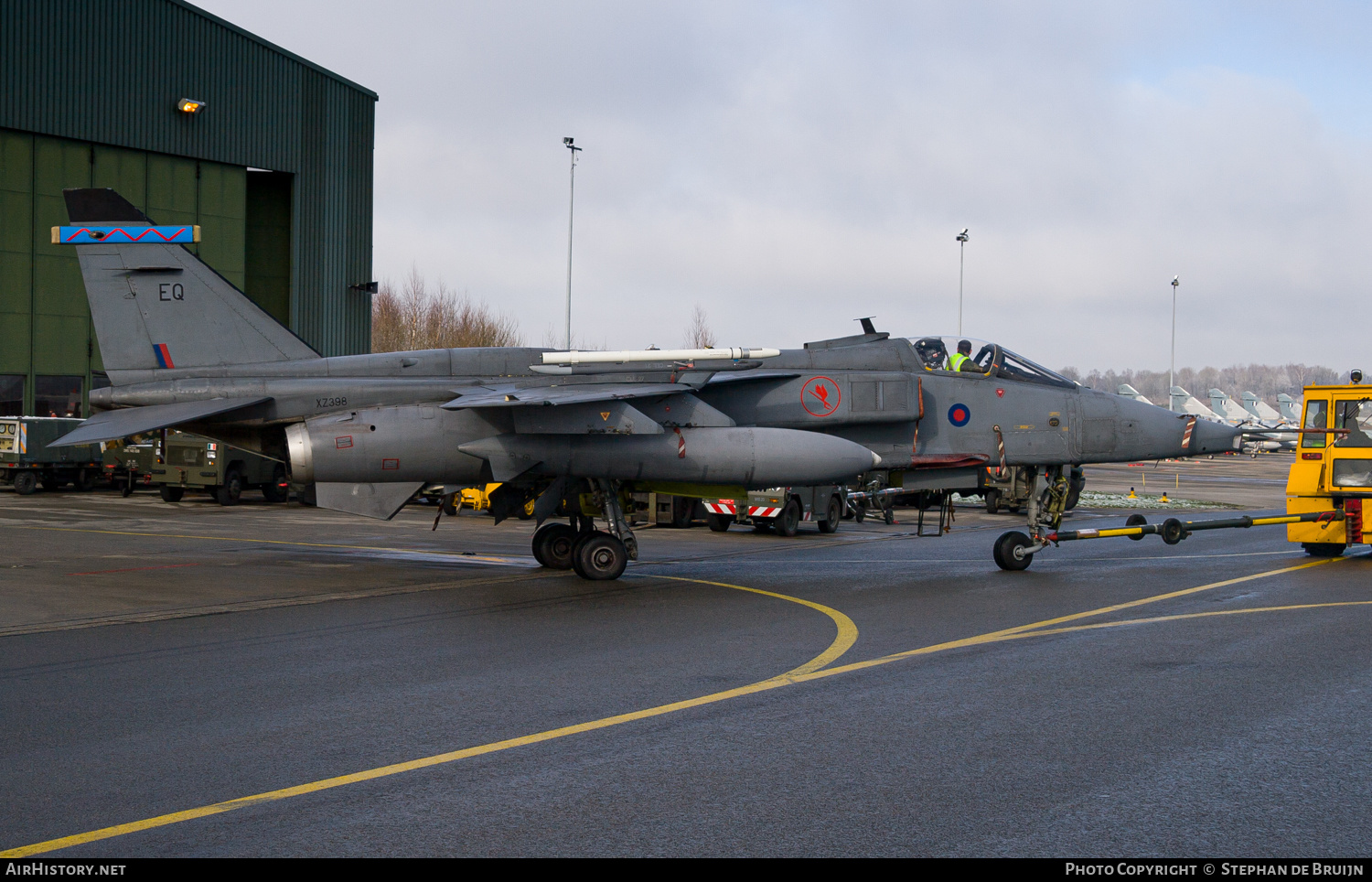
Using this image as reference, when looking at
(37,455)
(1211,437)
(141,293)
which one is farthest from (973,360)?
(37,455)

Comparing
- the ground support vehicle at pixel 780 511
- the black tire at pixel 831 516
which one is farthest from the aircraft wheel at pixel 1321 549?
the black tire at pixel 831 516

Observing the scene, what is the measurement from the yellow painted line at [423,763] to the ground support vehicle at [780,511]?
12324mm

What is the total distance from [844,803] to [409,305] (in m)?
74.9

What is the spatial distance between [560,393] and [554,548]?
11.5ft

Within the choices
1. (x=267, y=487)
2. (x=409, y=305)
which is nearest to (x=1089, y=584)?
(x=267, y=487)

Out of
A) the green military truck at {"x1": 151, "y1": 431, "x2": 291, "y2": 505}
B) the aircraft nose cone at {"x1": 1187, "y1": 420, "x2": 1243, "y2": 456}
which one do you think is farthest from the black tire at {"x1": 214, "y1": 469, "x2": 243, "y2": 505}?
the aircraft nose cone at {"x1": 1187, "y1": 420, "x2": 1243, "y2": 456}

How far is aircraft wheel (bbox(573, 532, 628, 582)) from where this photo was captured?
576 inches

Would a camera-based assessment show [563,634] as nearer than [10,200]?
Yes

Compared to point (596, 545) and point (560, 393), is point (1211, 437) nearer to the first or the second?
point (596, 545)

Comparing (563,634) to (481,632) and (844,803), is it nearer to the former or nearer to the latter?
(481,632)

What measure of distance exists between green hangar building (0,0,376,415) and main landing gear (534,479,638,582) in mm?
21454

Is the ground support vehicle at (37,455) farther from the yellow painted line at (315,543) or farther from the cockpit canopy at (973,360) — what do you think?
the cockpit canopy at (973,360)

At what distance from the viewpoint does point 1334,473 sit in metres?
17.4
